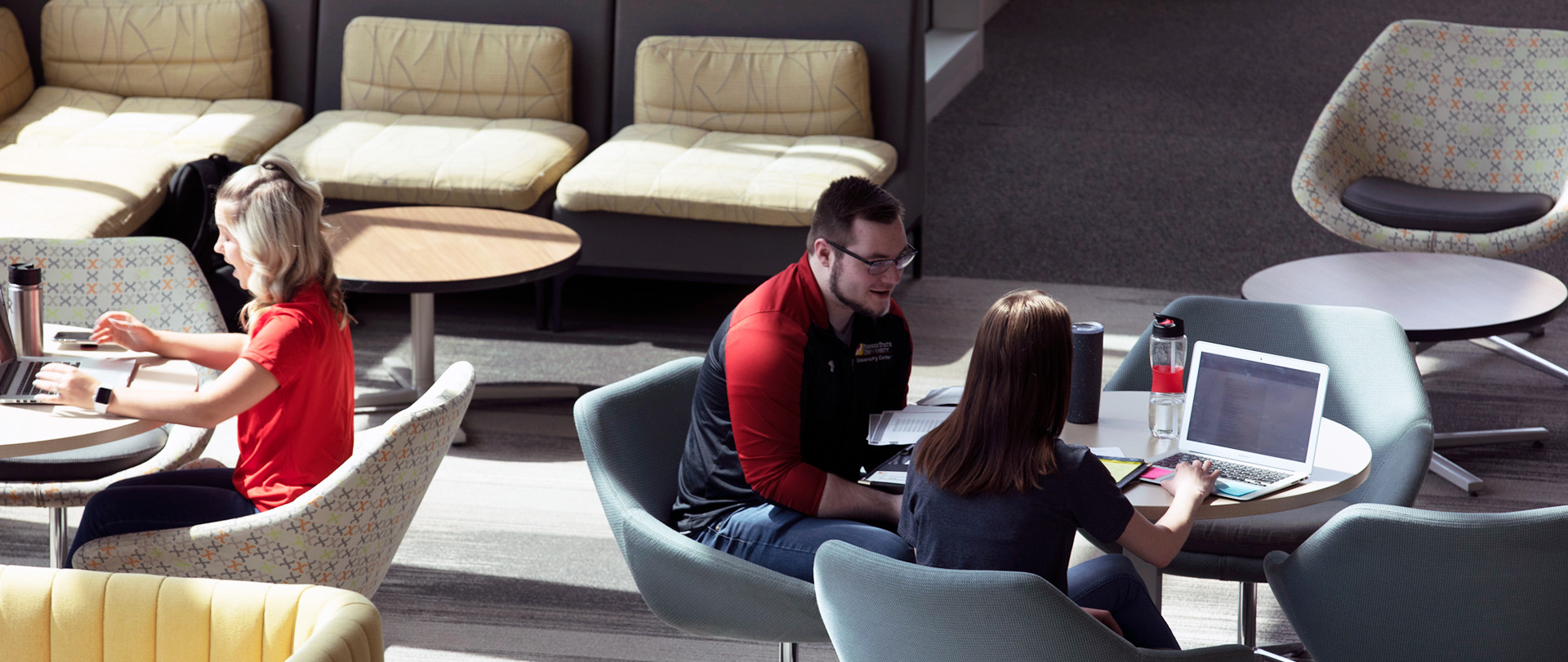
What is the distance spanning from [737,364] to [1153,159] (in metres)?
5.74

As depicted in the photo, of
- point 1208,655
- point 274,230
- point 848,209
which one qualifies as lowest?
point 1208,655

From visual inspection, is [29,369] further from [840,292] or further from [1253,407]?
[1253,407]

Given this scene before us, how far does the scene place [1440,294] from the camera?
430cm

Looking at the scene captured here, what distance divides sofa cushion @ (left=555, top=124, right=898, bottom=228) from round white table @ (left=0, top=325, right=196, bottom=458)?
245cm

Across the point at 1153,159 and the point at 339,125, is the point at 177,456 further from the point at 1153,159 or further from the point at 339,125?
the point at 1153,159

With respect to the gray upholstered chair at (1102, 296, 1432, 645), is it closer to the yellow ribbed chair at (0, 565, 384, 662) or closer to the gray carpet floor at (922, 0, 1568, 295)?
the yellow ribbed chair at (0, 565, 384, 662)

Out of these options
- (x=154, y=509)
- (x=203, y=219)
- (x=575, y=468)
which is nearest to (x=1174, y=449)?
(x=154, y=509)

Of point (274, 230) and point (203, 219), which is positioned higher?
point (274, 230)

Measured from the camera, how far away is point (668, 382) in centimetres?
295

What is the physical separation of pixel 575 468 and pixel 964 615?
2.51 metres

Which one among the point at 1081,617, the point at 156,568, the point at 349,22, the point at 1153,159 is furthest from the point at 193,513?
the point at 1153,159

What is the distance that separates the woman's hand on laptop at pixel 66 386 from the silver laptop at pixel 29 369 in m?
0.03

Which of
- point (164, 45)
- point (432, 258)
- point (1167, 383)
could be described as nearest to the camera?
point (1167, 383)

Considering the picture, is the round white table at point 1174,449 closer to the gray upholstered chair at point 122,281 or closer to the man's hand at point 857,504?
the man's hand at point 857,504
